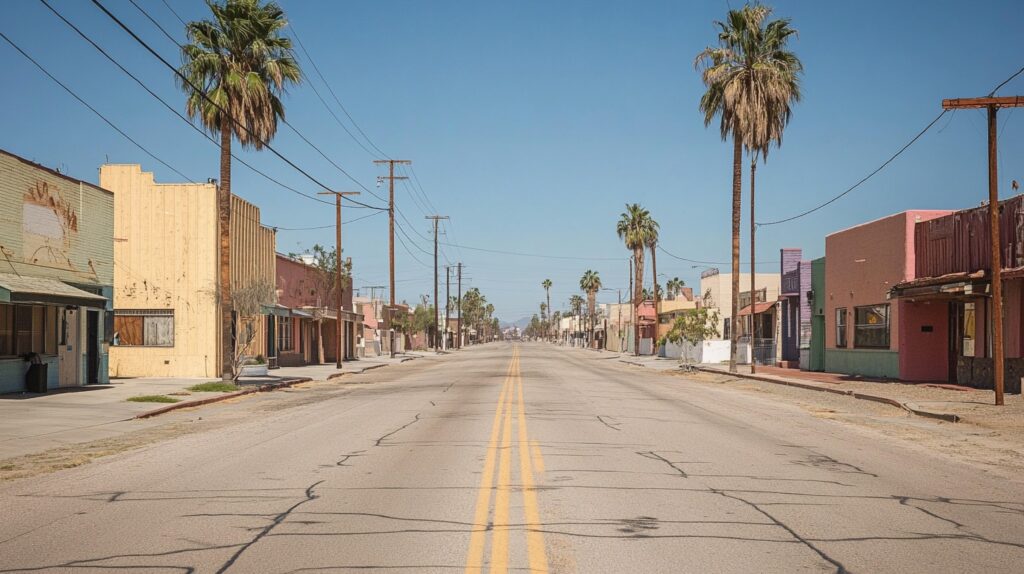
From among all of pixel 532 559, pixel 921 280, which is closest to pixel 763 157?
pixel 921 280

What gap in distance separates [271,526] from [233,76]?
74.6 feet

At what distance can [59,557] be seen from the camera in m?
6.68

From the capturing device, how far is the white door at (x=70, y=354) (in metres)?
26.1

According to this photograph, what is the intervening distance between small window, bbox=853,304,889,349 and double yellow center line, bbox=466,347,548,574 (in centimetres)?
2052

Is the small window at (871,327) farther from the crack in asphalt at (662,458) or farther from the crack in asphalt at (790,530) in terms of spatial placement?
the crack in asphalt at (790,530)

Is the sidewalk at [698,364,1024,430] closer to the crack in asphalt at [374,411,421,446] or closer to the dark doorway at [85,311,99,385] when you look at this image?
the crack in asphalt at [374,411,421,446]

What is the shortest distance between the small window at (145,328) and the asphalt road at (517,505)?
67.7ft

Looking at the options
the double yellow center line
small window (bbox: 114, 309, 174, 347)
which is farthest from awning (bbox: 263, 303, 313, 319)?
the double yellow center line

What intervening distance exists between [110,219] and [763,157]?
1046 inches

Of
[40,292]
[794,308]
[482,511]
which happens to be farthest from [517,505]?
[794,308]

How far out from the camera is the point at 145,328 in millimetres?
34438

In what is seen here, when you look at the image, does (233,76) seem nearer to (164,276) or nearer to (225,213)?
(225,213)

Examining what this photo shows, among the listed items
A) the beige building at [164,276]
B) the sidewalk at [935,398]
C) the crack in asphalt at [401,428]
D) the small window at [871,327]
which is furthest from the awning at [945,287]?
the beige building at [164,276]

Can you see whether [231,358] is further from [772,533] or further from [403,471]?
[772,533]
